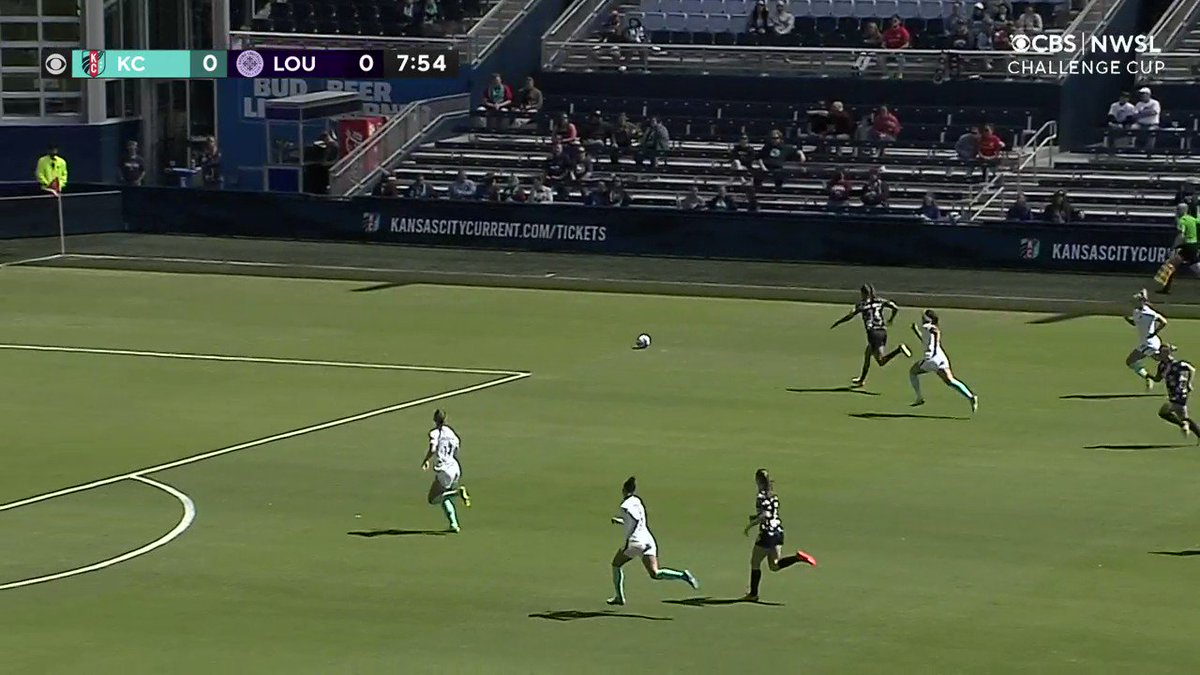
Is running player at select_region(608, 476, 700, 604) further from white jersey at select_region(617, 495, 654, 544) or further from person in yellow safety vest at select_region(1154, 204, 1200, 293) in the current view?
person in yellow safety vest at select_region(1154, 204, 1200, 293)

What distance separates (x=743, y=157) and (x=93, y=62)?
775 inches

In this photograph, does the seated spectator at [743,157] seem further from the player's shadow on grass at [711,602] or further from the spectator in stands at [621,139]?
the player's shadow on grass at [711,602]

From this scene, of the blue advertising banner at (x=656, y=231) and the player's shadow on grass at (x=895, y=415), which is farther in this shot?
the blue advertising banner at (x=656, y=231)

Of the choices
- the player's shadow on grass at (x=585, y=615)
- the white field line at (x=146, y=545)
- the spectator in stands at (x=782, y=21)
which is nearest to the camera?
the player's shadow on grass at (x=585, y=615)

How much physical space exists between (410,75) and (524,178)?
700cm

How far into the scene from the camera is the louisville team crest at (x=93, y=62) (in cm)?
6769

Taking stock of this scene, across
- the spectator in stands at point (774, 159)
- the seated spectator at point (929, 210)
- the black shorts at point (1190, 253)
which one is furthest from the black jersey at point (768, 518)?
the spectator in stands at point (774, 159)

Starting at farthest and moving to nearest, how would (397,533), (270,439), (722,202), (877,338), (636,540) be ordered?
(722,202)
(877,338)
(270,439)
(397,533)
(636,540)

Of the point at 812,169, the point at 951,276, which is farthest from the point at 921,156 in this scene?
the point at 951,276

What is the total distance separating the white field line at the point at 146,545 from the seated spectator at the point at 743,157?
1163 inches

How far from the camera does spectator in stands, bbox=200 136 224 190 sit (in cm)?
6875

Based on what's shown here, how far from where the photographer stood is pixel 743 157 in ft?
200

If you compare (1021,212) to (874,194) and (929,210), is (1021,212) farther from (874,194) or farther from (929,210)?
(874,194)

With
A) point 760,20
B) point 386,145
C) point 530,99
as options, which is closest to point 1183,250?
point 760,20
